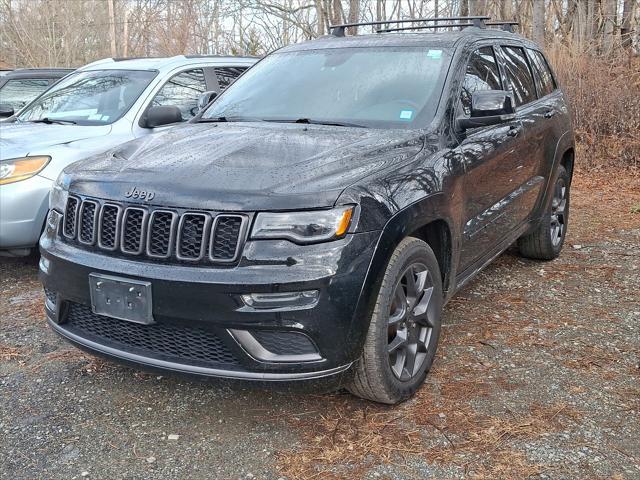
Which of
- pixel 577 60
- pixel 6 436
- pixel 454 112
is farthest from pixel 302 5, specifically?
pixel 6 436

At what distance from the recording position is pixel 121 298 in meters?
2.67

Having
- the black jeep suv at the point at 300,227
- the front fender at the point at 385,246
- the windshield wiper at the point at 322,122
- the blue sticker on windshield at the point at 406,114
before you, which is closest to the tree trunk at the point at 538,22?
the black jeep suv at the point at 300,227

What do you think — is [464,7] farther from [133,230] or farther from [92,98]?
[133,230]

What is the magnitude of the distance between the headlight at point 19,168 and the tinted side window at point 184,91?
1.29 meters

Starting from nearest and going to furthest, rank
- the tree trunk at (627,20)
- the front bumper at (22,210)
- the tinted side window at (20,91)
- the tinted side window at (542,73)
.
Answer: the front bumper at (22,210) → the tinted side window at (542,73) → the tinted side window at (20,91) → the tree trunk at (627,20)

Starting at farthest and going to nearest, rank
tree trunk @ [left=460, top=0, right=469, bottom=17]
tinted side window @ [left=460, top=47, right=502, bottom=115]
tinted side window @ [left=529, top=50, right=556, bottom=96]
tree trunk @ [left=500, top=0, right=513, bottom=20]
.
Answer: tree trunk @ [left=500, top=0, right=513, bottom=20] → tree trunk @ [left=460, top=0, right=469, bottom=17] → tinted side window @ [left=529, top=50, right=556, bottom=96] → tinted side window @ [left=460, top=47, right=502, bottom=115]

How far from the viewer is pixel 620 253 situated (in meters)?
5.75

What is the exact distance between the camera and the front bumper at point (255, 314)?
2510 millimetres

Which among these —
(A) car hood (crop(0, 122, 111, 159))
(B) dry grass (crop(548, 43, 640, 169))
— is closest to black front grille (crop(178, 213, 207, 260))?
(A) car hood (crop(0, 122, 111, 159))

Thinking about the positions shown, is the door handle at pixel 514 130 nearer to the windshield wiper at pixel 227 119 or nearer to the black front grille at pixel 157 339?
the windshield wiper at pixel 227 119

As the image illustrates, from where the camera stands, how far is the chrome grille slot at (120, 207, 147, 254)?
2672 millimetres

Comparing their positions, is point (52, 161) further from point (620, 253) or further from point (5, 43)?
point (5, 43)

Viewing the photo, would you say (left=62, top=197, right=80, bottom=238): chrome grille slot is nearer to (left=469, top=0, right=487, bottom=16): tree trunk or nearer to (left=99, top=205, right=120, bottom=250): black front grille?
(left=99, top=205, right=120, bottom=250): black front grille

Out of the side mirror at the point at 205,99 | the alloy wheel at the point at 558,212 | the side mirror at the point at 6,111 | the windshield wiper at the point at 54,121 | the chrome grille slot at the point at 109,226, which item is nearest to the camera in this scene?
the chrome grille slot at the point at 109,226
